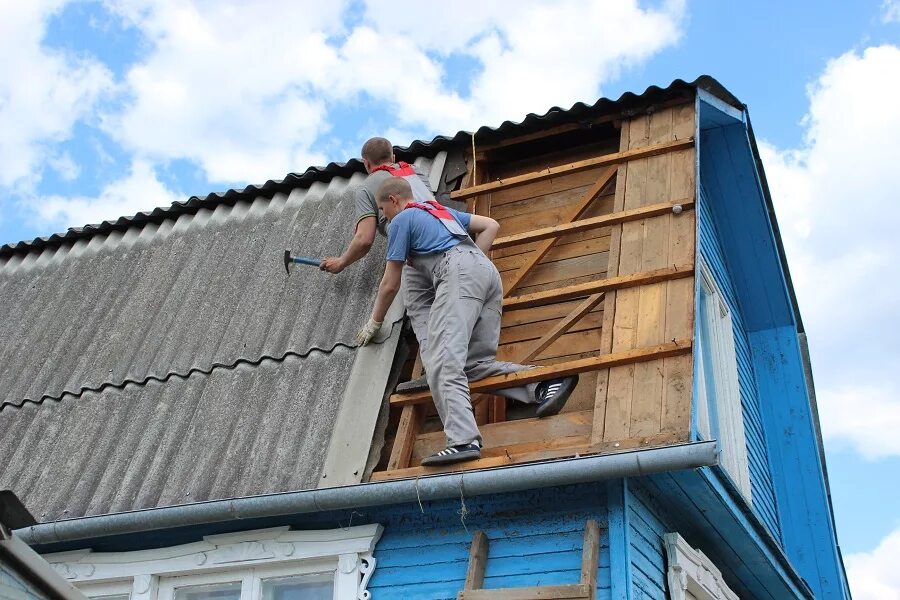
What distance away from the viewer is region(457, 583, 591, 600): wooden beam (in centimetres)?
485

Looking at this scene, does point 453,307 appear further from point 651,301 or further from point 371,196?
point 371,196

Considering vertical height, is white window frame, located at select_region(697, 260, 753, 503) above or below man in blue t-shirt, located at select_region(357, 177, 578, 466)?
above

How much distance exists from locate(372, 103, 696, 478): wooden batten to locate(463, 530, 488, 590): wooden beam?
→ 14.8 inches

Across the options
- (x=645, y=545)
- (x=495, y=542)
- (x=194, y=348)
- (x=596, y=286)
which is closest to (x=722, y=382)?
(x=596, y=286)

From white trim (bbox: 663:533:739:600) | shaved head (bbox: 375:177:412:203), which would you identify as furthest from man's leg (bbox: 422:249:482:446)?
white trim (bbox: 663:533:739:600)

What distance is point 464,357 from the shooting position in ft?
18.9

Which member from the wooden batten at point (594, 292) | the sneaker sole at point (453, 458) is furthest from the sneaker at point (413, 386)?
the sneaker sole at point (453, 458)

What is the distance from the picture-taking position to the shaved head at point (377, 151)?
7160mm

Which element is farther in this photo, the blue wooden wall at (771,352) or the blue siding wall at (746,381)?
the blue wooden wall at (771,352)

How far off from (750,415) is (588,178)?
2505mm

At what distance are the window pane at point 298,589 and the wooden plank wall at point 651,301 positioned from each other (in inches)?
63.1

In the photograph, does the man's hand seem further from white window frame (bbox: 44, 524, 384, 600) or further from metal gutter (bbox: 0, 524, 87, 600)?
metal gutter (bbox: 0, 524, 87, 600)

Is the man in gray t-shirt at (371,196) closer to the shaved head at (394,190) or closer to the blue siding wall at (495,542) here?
the shaved head at (394,190)

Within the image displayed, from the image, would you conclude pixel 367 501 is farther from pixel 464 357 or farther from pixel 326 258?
pixel 326 258
